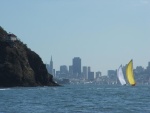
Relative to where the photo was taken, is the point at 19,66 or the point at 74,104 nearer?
the point at 74,104

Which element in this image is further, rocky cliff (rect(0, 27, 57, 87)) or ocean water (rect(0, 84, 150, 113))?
rocky cliff (rect(0, 27, 57, 87))

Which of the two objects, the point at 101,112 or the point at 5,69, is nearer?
the point at 101,112

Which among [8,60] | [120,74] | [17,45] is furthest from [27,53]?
[120,74]

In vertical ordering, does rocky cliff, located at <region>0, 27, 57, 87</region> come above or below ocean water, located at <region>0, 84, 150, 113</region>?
above

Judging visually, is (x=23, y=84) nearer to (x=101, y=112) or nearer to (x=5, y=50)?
(x=5, y=50)

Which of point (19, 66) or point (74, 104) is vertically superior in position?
point (19, 66)

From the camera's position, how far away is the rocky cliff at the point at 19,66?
173000 mm

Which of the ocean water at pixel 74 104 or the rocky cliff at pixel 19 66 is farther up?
the rocky cliff at pixel 19 66

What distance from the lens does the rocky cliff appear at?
173 metres

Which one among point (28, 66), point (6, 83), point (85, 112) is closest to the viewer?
point (85, 112)

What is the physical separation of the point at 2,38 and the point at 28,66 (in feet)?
60.2

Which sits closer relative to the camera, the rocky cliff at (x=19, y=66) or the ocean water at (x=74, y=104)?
the ocean water at (x=74, y=104)

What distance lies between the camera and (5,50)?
597 feet

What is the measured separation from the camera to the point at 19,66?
178 m
